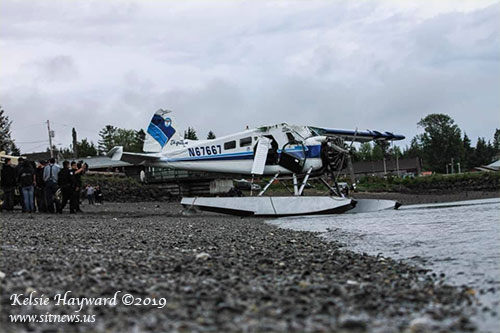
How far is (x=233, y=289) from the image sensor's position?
16.6 ft

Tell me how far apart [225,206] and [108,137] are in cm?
10626

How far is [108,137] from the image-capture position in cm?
12206

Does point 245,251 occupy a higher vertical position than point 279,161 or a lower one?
lower

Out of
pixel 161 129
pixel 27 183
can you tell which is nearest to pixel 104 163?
pixel 161 129

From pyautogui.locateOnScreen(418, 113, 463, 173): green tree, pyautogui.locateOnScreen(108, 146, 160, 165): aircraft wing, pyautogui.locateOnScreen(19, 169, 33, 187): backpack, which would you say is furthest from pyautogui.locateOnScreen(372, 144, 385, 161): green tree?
pyautogui.locateOnScreen(19, 169, 33, 187): backpack

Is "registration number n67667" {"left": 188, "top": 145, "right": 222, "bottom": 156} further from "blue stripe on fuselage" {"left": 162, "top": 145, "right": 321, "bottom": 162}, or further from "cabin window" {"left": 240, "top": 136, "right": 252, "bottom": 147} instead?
"cabin window" {"left": 240, "top": 136, "right": 252, "bottom": 147}

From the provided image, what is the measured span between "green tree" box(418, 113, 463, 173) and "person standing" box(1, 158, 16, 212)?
11576 cm

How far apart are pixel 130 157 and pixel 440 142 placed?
113644mm

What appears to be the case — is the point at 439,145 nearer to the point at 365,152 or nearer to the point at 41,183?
the point at 365,152

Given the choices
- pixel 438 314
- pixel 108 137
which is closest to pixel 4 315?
pixel 438 314

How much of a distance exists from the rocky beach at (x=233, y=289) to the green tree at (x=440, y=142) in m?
123

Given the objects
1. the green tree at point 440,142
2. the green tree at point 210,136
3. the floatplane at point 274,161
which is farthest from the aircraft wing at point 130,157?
the green tree at point 440,142

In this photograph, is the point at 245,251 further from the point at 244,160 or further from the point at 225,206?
the point at 244,160

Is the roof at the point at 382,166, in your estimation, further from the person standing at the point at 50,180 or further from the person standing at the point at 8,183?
the person standing at the point at 8,183
